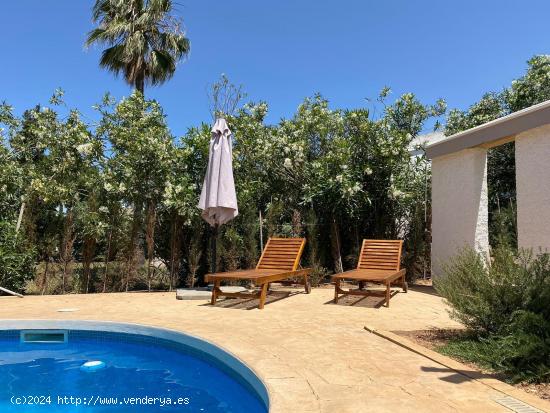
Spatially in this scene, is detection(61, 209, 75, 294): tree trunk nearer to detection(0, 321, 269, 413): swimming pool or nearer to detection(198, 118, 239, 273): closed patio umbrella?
detection(198, 118, 239, 273): closed patio umbrella

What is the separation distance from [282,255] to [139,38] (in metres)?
9.94

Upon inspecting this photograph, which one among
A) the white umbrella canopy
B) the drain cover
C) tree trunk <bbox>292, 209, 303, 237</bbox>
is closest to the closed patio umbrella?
the white umbrella canopy

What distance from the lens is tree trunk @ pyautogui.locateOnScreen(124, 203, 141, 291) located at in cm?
958

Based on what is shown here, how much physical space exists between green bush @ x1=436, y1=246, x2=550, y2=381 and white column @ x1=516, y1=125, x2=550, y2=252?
2.81 m

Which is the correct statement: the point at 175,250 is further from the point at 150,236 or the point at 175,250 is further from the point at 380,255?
the point at 380,255

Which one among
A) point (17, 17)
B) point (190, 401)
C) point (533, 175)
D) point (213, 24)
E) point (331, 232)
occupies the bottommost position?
point (190, 401)

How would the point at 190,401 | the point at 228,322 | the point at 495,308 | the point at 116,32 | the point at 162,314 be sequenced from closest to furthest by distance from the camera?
the point at 190,401 → the point at 495,308 → the point at 228,322 → the point at 162,314 → the point at 116,32

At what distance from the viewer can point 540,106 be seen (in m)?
6.95

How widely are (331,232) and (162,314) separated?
5138 mm

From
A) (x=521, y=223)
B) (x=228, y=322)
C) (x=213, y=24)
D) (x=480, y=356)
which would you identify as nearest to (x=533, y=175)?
(x=521, y=223)

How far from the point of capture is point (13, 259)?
8.92 m

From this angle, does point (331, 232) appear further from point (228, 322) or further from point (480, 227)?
point (228, 322)

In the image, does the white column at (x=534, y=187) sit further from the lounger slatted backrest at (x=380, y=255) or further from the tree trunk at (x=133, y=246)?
the tree trunk at (x=133, y=246)

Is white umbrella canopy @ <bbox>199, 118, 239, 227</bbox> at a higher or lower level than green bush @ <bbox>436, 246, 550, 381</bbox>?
higher
